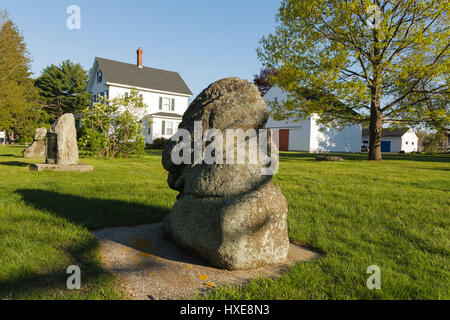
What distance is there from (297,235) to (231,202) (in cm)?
147

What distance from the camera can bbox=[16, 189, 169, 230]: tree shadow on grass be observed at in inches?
165

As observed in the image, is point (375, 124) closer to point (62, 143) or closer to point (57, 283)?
point (62, 143)

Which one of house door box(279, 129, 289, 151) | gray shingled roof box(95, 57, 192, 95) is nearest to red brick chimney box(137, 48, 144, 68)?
gray shingled roof box(95, 57, 192, 95)

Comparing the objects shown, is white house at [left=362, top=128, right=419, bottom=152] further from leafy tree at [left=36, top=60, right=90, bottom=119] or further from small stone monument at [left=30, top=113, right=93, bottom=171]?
small stone monument at [left=30, top=113, right=93, bottom=171]

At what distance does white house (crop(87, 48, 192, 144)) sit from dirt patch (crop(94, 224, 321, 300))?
1004 inches

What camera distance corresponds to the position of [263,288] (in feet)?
8.02

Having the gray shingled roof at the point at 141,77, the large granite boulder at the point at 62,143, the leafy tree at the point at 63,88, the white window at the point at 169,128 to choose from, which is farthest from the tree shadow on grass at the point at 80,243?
the leafy tree at the point at 63,88

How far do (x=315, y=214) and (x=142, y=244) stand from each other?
2.81m

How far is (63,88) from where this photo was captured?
42.0m

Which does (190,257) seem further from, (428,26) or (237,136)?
(428,26)

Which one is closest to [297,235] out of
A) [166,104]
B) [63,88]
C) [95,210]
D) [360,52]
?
[95,210]

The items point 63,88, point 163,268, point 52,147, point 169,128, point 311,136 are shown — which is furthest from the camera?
point 63,88

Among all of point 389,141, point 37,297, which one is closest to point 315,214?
point 37,297

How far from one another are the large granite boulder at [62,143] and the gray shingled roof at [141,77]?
834 inches
